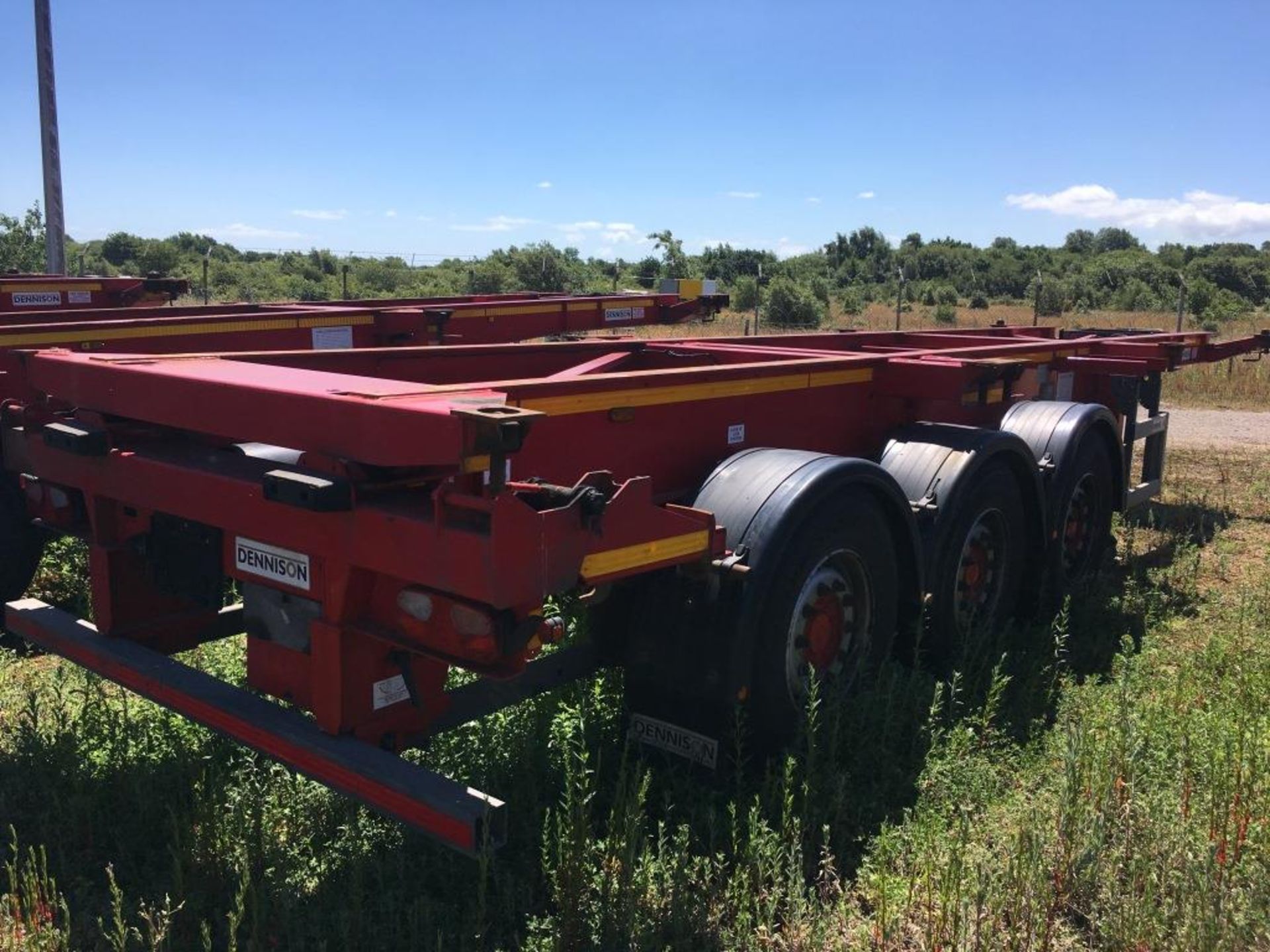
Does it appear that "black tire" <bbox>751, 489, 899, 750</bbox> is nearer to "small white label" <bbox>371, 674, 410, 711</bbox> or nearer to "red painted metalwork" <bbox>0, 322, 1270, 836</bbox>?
"red painted metalwork" <bbox>0, 322, 1270, 836</bbox>

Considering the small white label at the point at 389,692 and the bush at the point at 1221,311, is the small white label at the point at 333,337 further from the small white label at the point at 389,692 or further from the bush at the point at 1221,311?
the bush at the point at 1221,311

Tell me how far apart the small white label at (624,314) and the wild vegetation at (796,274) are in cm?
1917

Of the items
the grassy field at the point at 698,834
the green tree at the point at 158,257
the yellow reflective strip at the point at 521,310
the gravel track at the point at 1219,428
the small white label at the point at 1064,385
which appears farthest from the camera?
the green tree at the point at 158,257

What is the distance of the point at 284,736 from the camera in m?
3.02

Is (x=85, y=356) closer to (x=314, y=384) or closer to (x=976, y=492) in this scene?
(x=314, y=384)

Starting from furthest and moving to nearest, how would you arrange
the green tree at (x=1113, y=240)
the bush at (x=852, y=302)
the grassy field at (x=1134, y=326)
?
the green tree at (x=1113, y=240) < the bush at (x=852, y=302) < the grassy field at (x=1134, y=326)

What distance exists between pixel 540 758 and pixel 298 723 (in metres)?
0.93

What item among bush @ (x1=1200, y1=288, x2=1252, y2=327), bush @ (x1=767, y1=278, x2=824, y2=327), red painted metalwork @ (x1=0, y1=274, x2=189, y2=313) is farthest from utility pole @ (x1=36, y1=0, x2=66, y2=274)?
bush @ (x1=1200, y1=288, x2=1252, y2=327)

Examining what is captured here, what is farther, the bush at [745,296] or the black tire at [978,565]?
the bush at [745,296]

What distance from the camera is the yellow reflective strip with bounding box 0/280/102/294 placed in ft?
30.5

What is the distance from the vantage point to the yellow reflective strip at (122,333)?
5.51 meters

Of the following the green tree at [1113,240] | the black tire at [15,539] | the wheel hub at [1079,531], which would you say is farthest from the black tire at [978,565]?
the green tree at [1113,240]

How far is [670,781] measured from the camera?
11.8 feet

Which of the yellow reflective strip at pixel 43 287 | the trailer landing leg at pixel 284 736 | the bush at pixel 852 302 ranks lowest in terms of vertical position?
the trailer landing leg at pixel 284 736
